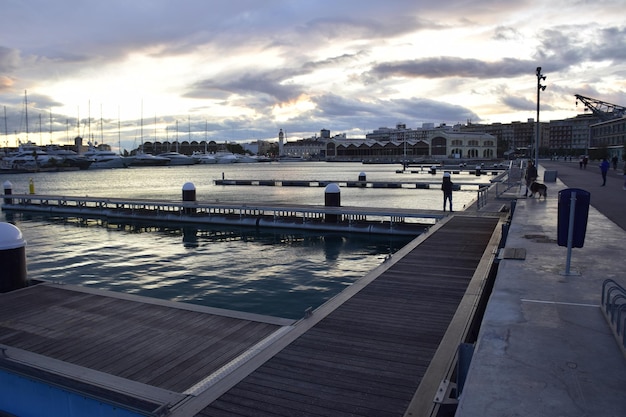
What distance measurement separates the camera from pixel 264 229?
2708cm

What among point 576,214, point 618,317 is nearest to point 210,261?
point 576,214

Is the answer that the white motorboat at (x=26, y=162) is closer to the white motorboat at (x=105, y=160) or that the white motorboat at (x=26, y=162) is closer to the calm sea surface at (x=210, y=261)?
the white motorboat at (x=105, y=160)

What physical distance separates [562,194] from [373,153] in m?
193

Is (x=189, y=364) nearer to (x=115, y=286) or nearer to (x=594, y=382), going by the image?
(x=594, y=382)

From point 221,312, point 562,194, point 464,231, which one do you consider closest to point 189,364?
point 221,312

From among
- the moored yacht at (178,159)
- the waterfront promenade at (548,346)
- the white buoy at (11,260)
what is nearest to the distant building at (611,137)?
the waterfront promenade at (548,346)

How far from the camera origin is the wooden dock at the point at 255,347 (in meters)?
5.66

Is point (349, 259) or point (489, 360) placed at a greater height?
point (489, 360)

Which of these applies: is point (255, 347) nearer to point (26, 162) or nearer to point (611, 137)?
point (611, 137)

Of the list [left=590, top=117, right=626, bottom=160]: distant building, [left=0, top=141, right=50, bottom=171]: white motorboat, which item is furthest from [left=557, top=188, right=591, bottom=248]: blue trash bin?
[left=0, top=141, right=50, bottom=171]: white motorboat

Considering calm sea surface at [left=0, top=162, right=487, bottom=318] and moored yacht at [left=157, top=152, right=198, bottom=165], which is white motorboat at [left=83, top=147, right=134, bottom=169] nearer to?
moored yacht at [left=157, top=152, right=198, bottom=165]

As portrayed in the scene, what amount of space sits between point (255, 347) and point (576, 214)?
5.76 metres

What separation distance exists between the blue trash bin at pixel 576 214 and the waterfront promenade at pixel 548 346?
0.68 meters

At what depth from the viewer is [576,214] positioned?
26.2 ft
